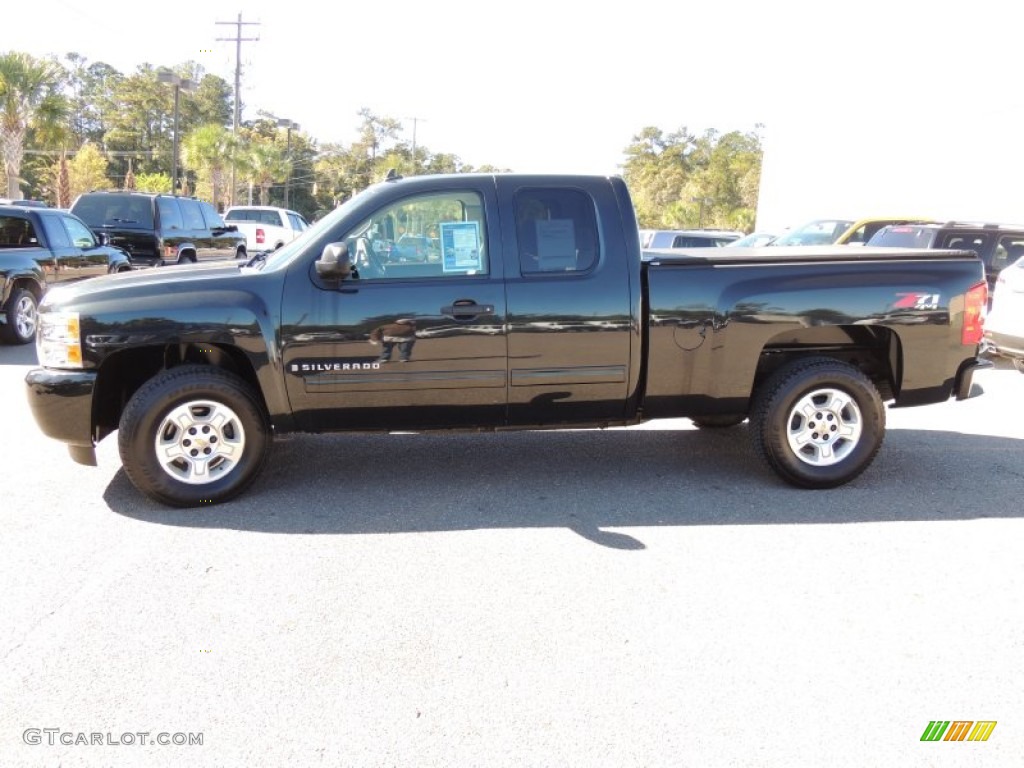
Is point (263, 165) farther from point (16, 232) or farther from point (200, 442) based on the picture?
point (200, 442)

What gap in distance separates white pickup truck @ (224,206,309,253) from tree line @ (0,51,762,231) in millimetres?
4513

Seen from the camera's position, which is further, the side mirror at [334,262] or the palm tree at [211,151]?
the palm tree at [211,151]

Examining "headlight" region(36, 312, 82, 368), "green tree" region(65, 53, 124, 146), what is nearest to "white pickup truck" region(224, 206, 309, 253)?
"headlight" region(36, 312, 82, 368)

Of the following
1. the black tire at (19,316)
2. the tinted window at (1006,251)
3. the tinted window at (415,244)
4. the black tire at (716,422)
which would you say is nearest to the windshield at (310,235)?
the tinted window at (415,244)

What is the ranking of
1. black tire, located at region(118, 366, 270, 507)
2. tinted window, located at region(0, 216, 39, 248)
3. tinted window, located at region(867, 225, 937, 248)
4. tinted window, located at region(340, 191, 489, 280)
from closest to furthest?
black tire, located at region(118, 366, 270, 507) → tinted window, located at region(340, 191, 489, 280) → tinted window, located at region(0, 216, 39, 248) → tinted window, located at region(867, 225, 937, 248)

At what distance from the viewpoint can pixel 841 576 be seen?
14.4 ft

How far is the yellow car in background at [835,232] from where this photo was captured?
15.1 metres

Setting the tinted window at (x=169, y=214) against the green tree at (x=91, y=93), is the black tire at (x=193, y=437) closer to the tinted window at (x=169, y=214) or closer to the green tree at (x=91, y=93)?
the tinted window at (x=169, y=214)

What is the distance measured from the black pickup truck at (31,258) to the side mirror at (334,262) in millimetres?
7558

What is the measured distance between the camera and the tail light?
18.6 ft

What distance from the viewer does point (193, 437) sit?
521 cm

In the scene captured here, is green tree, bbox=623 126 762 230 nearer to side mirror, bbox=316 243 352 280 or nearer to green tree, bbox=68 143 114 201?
green tree, bbox=68 143 114 201

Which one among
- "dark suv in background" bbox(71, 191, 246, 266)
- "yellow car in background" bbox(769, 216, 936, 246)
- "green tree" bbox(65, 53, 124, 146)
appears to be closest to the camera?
"yellow car in background" bbox(769, 216, 936, 246)

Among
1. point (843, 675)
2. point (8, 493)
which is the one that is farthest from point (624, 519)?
point (8, 493)
